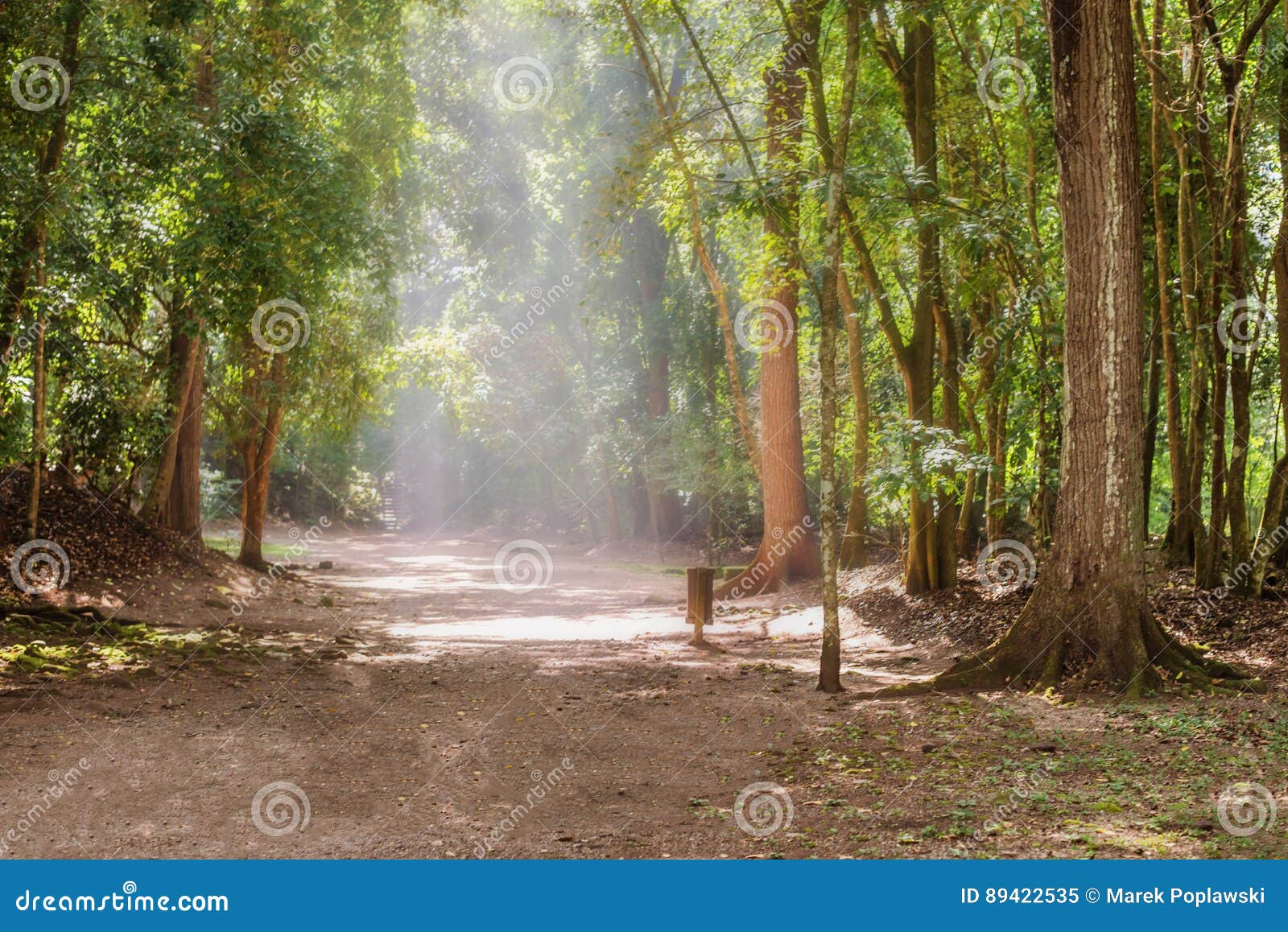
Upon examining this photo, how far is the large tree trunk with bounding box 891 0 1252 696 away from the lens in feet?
30.9

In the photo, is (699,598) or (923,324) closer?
(699,598)

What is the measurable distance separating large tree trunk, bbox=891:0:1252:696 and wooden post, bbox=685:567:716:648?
16.7ft

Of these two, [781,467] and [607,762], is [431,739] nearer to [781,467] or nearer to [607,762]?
[607,762]

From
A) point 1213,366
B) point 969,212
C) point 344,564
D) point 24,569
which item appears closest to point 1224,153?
point 1213,366

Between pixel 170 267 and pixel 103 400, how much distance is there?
12.3 ft

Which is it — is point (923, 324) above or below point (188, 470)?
above

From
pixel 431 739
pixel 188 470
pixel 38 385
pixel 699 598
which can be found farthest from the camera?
pixel 188 470

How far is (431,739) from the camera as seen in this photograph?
8.61 metres

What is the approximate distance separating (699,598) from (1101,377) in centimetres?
630

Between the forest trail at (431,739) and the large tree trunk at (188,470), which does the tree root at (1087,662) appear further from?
the large tree trunk at (188,470)

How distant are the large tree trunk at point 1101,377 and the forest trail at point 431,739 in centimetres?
232

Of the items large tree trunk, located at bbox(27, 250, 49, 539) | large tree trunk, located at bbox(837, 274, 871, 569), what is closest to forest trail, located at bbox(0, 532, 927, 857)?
large tree trunk, located at bbox(27, 250, 49, 539)

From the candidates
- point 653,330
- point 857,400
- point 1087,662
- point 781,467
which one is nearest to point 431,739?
point 1087,662

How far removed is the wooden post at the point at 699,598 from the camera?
14156 millimetres
